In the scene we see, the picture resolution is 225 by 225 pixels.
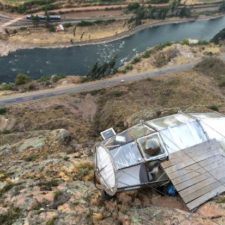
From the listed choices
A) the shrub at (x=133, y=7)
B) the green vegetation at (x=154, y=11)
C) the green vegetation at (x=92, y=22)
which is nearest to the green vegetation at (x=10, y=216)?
the green vegetation at (x=92, y=22)

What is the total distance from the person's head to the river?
71339 millimetres

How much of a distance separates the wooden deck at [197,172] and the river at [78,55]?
71951 mm

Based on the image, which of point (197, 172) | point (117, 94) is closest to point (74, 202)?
point (197, 172)

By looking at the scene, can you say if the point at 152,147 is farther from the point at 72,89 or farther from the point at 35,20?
the point at 35,20

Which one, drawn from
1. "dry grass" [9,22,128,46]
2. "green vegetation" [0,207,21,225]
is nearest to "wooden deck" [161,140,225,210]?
"green vegetation" [0,207,21,225]

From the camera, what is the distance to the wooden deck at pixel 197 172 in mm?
18938

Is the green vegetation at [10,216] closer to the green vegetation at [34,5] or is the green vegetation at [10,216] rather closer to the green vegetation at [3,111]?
the green vegetation at [3,111]

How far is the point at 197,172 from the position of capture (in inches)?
776

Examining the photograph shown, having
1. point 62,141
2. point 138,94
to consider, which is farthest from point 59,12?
point 62,141

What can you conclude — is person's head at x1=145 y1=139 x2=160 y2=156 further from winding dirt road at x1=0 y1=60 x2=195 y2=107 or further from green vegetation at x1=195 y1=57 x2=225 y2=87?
winding dirt road at x1=0 y1=60 x2=195 y2=107

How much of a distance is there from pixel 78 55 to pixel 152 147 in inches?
3287

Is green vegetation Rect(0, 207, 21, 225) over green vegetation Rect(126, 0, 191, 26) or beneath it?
beneath

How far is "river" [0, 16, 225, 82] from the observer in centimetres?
9319

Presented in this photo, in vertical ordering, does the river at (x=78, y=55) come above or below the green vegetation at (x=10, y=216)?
above
